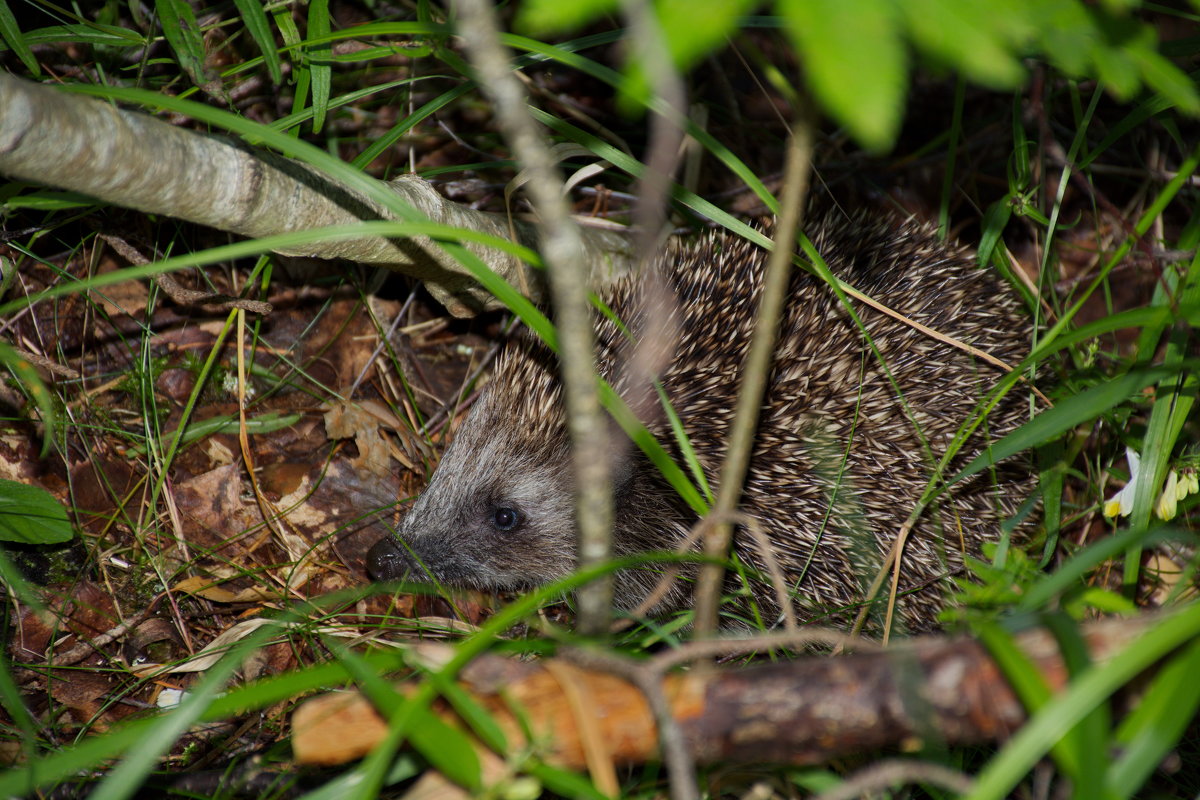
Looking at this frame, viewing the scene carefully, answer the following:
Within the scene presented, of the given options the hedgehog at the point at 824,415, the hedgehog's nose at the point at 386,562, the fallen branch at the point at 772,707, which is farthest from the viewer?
the hedgehog's nose at the point at 386,562

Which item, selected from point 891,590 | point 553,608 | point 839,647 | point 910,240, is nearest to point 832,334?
point 910,240

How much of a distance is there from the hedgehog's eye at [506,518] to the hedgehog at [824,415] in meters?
0.15

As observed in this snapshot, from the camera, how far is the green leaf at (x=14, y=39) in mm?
2789

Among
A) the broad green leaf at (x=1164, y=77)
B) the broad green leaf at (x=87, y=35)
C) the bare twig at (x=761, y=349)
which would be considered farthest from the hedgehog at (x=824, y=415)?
the broad green leaf at (x=87, y=35)

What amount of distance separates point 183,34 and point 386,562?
75.6 inches

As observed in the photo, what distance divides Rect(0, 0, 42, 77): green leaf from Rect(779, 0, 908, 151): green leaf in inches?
102

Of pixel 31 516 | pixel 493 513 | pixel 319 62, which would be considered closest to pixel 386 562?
pixel 493 513

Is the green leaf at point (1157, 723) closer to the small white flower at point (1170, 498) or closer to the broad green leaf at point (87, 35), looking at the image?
the small white flower at point (1170, 498)

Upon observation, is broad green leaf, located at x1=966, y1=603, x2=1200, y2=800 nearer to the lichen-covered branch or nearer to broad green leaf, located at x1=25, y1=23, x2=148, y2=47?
the lichen-covered branch

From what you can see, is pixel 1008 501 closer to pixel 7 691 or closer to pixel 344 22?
pixel 7 691

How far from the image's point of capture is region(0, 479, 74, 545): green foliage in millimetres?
3092

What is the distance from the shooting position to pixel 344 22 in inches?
153

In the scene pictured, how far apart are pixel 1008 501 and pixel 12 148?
312 cm

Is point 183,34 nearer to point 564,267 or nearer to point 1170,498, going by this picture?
point 564,267
